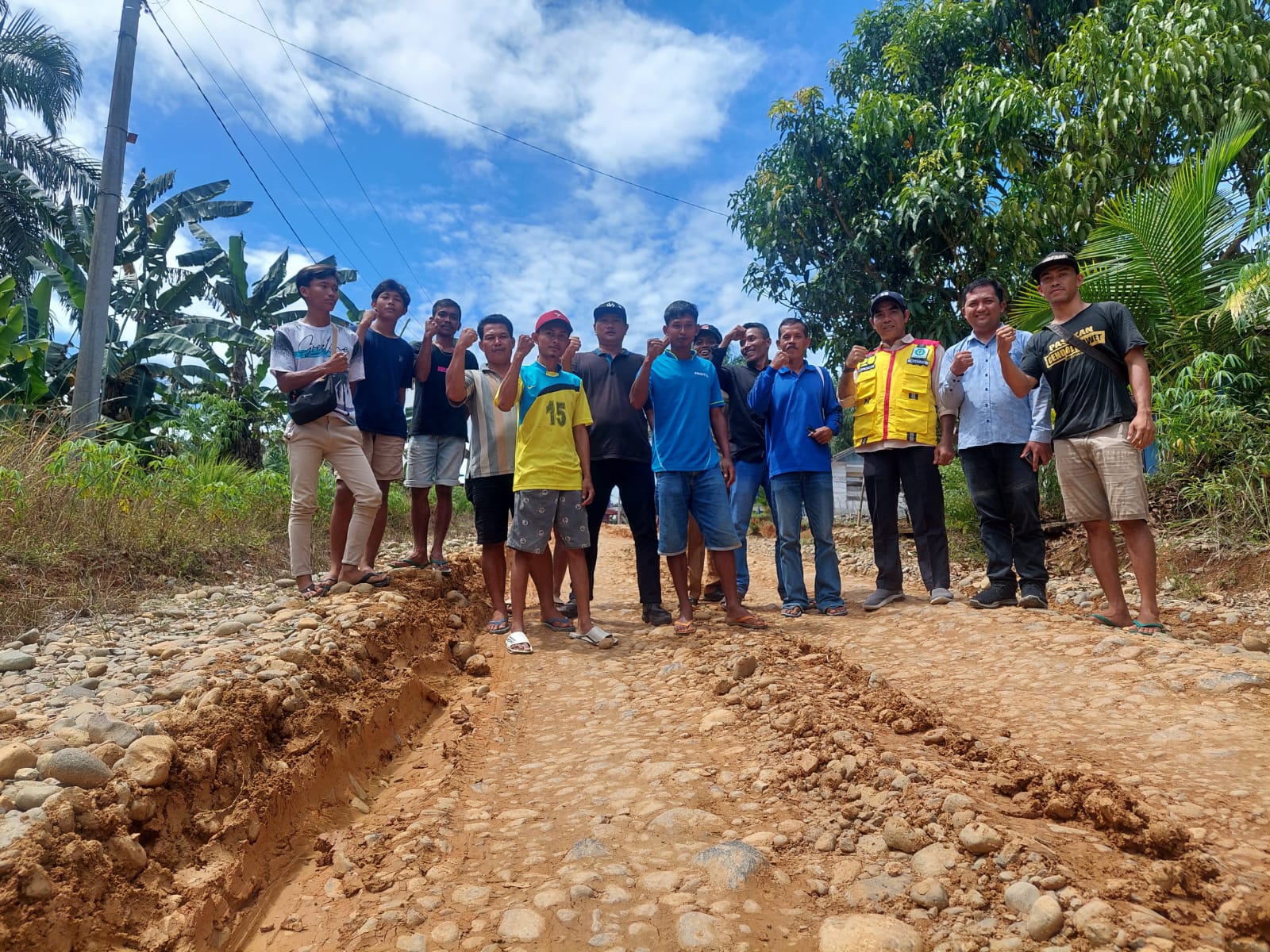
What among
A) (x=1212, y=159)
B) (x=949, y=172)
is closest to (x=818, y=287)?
(x=949, y=172)

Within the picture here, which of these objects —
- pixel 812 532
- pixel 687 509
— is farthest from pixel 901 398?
pixel 687 509

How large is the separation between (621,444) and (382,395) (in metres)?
1.55

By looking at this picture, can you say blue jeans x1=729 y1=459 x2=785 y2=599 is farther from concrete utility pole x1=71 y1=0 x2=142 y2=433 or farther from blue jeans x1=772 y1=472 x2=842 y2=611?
concrete utility pole x1=71 y1=0 x2=142 y2=433

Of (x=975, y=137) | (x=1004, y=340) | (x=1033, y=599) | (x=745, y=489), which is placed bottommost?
(x=1033, y=599)

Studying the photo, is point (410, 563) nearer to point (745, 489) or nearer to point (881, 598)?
point (745, 489)

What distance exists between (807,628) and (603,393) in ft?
5.98

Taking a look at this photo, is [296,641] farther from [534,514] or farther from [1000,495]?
[1000,495]

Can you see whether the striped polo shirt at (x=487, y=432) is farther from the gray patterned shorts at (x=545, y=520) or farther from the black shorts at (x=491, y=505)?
the gray patterned shorts at (x=545, y=520)

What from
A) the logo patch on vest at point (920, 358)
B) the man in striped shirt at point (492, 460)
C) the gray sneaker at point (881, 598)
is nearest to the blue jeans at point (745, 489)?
the gray sneaker at point (881, 598)

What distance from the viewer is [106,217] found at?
6859 millimetres

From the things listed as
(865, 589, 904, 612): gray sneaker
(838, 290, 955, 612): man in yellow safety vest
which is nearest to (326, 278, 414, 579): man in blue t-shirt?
(838, 290, 955, 612): man in yellow safety vest

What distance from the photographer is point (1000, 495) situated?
4410mm

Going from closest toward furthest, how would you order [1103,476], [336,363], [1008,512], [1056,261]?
[1103,476], [1056,261], [336,363], [1008,512]

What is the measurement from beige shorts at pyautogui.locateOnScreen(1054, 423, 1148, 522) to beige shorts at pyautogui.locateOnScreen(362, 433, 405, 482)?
3.81 meters
